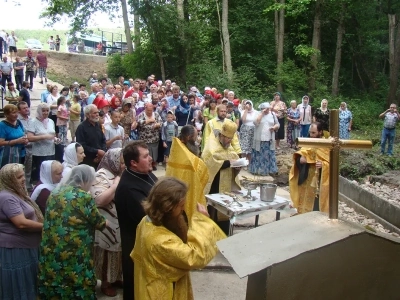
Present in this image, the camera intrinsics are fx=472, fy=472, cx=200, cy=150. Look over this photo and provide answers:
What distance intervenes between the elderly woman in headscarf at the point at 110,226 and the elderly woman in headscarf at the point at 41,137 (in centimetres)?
304

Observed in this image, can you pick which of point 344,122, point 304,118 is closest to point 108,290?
point 304,118

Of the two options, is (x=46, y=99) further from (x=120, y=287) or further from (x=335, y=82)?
(x=335, y=82)

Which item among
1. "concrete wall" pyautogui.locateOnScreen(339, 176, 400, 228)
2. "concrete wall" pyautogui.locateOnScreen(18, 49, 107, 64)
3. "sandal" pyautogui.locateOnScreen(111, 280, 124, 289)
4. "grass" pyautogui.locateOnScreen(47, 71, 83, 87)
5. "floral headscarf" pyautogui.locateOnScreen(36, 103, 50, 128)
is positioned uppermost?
"concrete wall" pyautogui.locateOnScreen(18, 49, 107, 64)

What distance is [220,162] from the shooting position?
20.9 ft

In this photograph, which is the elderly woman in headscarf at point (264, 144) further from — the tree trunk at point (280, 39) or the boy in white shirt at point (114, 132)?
the tree trunk at point (280, 39)

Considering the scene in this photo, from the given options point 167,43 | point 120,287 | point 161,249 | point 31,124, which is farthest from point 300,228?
point 167,43

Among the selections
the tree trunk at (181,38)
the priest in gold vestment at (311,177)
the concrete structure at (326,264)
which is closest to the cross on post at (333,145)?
the concrete structure at (326,264)

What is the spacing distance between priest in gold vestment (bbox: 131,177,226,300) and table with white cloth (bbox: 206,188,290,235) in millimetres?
2488

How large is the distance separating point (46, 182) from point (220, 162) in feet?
8.68

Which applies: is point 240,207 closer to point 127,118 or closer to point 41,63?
point 127,118

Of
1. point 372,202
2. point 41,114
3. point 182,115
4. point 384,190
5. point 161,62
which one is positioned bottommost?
point 384,190

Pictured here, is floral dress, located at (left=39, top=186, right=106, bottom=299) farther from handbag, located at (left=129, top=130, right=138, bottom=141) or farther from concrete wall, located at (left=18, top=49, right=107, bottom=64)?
concrete wall, located at (left=18, top=49, right=107, bottom=64)

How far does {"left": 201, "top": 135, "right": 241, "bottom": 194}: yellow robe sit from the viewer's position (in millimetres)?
6402

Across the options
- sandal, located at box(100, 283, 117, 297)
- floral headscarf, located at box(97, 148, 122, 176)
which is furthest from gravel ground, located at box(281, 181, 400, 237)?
floral headscarf, located at box(97, 148, 122, 176)
